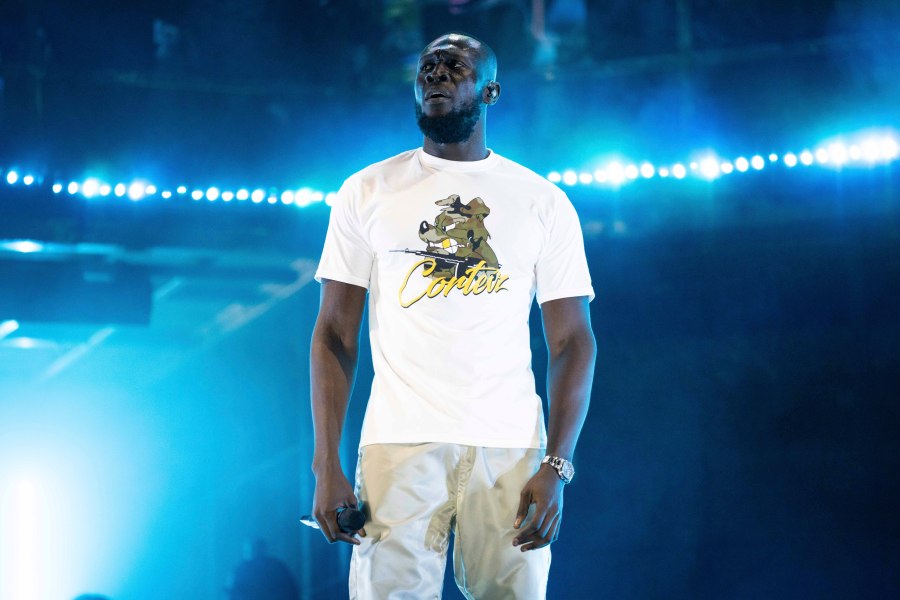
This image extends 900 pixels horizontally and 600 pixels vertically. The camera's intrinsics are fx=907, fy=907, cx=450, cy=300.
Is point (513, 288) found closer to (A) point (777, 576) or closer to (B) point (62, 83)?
(A) point (777, 576)

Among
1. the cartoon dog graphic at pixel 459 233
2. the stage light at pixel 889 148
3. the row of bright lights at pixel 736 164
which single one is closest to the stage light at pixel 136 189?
the row of bright lights at pixel 736 164

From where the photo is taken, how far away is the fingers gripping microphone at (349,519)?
1619 millimetres

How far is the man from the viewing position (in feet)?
5.47

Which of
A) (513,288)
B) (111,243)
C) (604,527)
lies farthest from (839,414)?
(111,243)

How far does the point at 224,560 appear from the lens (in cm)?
453

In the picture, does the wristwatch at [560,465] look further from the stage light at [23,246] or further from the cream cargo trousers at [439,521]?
the stage light at [23,246]

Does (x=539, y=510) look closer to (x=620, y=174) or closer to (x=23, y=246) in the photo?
(x=620, y=174)

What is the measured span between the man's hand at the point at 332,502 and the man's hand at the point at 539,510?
292 millimetres

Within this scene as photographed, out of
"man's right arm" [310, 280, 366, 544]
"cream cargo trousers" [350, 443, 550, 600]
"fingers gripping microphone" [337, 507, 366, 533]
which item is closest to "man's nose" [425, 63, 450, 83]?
"man's right arm" [310, 280, 366, 544]

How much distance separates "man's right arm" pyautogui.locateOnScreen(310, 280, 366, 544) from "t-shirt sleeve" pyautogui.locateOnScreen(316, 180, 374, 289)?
2 cm

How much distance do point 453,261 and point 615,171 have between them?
111 inches

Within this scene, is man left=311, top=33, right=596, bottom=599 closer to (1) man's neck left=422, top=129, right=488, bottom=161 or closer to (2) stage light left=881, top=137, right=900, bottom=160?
(1) man's neck left=422, top=129, right=488, bottom=161

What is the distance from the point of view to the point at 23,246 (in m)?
4.21

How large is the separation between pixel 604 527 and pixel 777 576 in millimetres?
813
